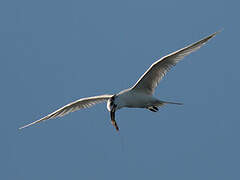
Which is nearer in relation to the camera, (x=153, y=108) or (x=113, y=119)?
(x=113, y=119)

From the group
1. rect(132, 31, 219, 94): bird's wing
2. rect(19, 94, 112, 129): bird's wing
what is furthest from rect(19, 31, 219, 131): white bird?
rect(19, 94, 112, 129): bird's wing

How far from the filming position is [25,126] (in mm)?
21297

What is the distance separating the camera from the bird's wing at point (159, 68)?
18.9 m

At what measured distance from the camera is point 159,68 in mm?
19703

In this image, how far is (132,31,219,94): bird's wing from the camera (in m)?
18.9

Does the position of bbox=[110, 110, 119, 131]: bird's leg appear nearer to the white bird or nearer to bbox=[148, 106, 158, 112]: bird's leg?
the white bird

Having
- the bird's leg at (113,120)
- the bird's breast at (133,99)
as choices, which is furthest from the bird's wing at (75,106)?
the bird's breast at (133,99)

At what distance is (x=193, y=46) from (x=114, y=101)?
3.25 meters

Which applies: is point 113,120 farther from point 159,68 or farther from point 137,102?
point 159,68

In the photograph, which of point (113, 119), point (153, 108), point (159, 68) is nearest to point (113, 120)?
point (113, 119)

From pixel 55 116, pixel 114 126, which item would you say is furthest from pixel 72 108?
pixel 114 126

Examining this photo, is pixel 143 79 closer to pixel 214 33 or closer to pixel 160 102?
pixel 160 102

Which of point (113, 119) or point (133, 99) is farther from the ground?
point (133, 99)

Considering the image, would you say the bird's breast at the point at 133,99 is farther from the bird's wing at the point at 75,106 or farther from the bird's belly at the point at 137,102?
the bird's wing at the point at 75,106
